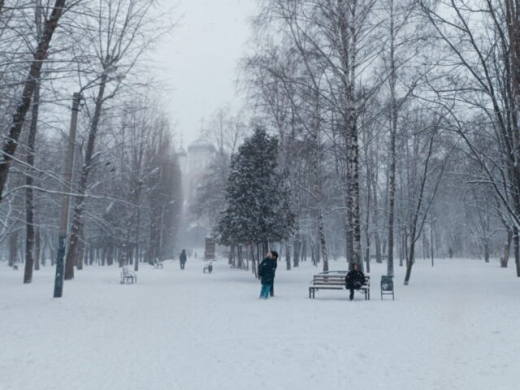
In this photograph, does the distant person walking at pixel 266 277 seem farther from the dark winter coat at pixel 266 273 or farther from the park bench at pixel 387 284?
the park bench at pixel 387 284

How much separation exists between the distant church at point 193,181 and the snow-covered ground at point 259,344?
6536 centimetres

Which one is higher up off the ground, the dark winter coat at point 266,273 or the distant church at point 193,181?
the distant church at point 193,181

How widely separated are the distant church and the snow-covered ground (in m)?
65.4

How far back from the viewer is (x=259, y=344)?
858 centimetres

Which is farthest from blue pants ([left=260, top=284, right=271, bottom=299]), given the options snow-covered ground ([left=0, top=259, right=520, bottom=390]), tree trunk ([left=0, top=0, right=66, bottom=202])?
tree trunk ([left=0, top=0, right=66, bottom=202])

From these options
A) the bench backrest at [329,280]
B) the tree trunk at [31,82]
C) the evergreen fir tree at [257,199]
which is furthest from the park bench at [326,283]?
the tree trunk at [31,82]

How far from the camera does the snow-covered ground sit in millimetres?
6414

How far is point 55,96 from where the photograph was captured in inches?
372

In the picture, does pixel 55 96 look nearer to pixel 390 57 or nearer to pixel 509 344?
pixel 509 344

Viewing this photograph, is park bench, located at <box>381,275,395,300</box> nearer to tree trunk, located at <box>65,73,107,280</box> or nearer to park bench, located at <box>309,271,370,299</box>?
park bench, located at <box>309,271,370,299</box>

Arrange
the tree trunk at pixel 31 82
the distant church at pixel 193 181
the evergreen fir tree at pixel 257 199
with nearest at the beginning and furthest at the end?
1. the tree trunk at pixel 31 82
2. the evergreen fir tree at pixel 257 199
3. the distant church at pixel 193 181

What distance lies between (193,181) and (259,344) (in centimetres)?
10616

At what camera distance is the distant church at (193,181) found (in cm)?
9297

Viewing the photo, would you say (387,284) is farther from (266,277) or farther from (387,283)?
(266,277)
